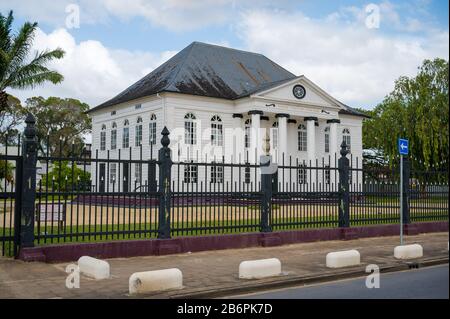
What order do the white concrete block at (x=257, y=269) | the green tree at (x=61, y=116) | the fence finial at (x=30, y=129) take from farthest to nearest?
the green tree at (x=61, y=116) < the fence finial at (x=30, y=129) < the white concrete block at (x=257, y=269)

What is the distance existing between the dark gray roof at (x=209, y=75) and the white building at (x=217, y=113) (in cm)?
8

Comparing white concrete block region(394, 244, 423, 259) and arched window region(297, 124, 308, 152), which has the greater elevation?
arched window region(297, 124, 308, 152)

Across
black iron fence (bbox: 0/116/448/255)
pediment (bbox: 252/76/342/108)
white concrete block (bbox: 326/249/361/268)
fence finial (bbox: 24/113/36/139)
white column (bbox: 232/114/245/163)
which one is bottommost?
white concrete block (bbox: 326/249/361/268)

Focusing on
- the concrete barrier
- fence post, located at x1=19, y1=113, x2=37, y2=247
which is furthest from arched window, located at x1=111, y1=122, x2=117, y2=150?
the concrete barrier

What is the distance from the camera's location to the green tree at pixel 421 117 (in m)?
41.0

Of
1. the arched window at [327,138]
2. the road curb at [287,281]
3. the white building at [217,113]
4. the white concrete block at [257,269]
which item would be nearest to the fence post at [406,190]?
the road curb at [287,281]

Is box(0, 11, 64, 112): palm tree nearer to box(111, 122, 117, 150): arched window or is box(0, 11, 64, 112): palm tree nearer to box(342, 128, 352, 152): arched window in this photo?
box(111, 122, 117, 150): arched window

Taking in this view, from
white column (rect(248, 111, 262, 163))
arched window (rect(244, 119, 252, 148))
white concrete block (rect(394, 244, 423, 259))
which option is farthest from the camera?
arched window (rect(244, 119, 252, 148))

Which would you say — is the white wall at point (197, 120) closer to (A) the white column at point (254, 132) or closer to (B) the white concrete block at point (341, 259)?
(A) the white column at point (254, 132)

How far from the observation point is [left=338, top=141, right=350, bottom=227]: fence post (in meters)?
14.6

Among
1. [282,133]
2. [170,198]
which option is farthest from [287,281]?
[282,133]

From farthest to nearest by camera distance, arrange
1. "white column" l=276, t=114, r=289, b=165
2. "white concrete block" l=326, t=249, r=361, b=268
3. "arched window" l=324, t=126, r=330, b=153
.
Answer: "arched window" l=324, t=126, r=330, b=153 < "white column" l=276, t=114, r=289, b=165 < "white concrete block" l=326, t=249, r=361, b=268

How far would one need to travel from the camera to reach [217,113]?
36.2 meters

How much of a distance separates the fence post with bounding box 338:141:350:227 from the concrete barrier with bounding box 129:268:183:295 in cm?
762
